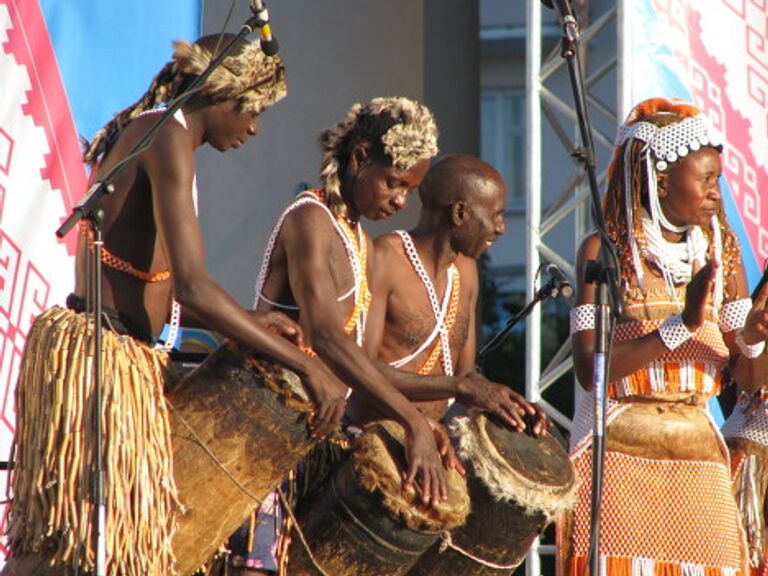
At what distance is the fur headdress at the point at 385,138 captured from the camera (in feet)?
16.3

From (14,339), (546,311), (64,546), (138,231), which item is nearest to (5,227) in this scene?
(14,339)

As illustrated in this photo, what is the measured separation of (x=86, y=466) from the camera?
406 cm

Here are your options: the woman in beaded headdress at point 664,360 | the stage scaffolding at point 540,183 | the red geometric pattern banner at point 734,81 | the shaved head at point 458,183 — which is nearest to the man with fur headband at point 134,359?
the shaved head at point 458,183

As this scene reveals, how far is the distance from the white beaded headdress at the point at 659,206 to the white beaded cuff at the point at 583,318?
214 mm

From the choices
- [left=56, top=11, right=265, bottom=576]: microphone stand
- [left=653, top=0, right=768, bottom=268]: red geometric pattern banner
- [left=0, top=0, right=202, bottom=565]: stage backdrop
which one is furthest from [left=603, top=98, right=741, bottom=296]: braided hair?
[left=0, top=0, right=202, bottom=565]: stage backdrop

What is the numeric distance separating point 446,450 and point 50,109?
2.77 m

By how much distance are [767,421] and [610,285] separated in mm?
1234

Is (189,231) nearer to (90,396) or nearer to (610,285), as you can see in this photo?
(90,396)

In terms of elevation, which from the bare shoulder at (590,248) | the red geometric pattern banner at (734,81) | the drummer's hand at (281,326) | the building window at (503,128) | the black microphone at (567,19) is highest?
the building window at (503,128)

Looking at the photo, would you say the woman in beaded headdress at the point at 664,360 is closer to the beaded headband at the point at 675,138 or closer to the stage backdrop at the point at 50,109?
the beaded headband at the point at 675,138

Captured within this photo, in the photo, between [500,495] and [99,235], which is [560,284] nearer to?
[500,495]

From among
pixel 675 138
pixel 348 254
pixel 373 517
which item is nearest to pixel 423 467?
pixel 373 517

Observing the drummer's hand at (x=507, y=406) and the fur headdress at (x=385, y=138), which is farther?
the fur headdress at (x=385, y=138)

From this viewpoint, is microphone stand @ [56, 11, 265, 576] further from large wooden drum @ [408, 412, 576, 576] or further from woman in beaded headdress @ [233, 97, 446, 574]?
large wooden drum @ [408, 412, 576, 576]
